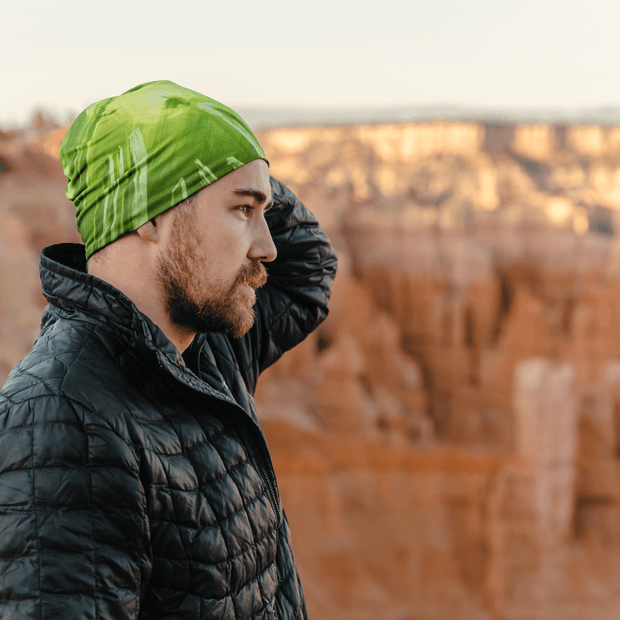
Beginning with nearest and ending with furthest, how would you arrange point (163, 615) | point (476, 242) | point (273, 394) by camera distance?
point (163, 615) < point (273, 394) < point (476, 242)

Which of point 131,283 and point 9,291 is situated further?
point 9,291

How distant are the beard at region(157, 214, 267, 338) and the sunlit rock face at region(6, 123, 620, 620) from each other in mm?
4801

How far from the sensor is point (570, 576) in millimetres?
10242

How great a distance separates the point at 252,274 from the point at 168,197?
Result: 0.73 feet

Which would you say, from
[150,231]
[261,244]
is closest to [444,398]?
[261,244]

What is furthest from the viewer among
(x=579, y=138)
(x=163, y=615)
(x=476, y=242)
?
(x=579, y=138)

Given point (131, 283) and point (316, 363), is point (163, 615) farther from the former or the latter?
point (316, 363)

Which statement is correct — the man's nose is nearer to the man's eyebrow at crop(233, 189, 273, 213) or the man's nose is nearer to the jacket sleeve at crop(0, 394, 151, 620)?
the man's eyebrow at crop(233, 189, 273, 213)

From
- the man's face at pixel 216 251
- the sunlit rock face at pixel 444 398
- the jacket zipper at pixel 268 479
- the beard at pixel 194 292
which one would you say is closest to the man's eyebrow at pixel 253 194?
the man's face at pixel 216 251

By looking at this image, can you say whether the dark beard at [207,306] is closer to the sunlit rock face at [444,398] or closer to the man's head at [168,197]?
the man's head at [168,197]

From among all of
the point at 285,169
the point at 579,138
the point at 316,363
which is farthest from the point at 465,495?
the point at 579,138

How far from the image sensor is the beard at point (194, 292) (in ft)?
3.95

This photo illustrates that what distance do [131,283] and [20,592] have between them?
0.54 m

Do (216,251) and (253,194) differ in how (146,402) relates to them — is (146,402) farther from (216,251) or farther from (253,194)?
(253,194)
